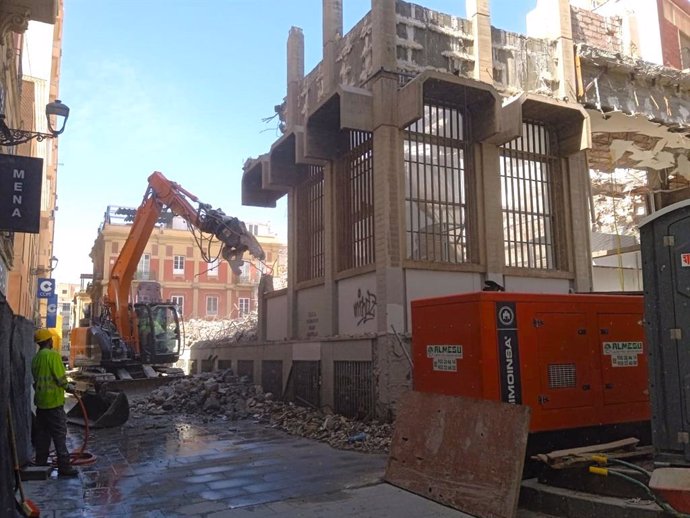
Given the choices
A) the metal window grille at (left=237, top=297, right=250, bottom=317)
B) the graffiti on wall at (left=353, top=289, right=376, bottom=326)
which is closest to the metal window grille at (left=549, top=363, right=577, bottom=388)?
the graffiti on wall at (left=353, top=289, right=376, bottom=326)

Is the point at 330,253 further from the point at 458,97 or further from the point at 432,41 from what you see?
the point at 432,41

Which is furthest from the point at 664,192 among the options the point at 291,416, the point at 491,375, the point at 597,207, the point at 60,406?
the point at 60,406

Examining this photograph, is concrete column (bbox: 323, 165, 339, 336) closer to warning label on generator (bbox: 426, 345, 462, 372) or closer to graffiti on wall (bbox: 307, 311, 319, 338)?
graffiti on wall (bbox: 307, 311, 319, 338)

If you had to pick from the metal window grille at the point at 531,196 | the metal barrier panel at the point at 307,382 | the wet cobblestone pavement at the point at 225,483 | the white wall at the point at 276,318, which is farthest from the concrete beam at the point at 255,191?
the wet cobblestone pavement at the point at 225,483

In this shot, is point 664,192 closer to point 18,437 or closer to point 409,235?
point 409,235

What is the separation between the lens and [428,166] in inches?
457

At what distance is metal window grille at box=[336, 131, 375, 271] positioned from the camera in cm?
1177

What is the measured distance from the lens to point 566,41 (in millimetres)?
13336

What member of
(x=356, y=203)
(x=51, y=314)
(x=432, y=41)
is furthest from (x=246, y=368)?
(x=51, y=314)

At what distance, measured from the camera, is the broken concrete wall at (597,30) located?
1425 cm

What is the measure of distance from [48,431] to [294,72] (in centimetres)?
1067

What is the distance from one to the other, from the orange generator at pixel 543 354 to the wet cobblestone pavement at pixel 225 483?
4.71 feet

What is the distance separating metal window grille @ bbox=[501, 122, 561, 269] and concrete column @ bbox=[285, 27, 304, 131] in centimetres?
563

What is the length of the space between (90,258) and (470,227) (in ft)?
181
